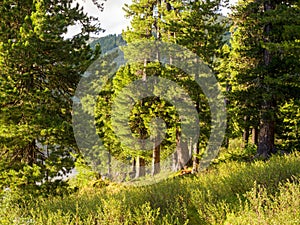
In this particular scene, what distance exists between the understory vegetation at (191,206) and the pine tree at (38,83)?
3.20m

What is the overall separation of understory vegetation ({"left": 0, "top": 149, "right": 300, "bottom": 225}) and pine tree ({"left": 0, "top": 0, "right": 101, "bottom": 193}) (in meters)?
A: 3.20

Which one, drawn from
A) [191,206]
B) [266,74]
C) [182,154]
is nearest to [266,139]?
[266,74]

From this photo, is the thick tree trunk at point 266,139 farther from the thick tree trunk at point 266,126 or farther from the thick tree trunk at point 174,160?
the thick tree trunk at point 174,160

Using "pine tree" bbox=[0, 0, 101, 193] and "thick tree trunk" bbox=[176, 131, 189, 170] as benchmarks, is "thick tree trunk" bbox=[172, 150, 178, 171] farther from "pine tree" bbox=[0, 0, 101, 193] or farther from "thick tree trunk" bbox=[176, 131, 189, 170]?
"pine tree" bbox=[0, 0, 101, 193]

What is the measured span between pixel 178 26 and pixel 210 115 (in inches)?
200

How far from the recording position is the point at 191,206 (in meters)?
6.50

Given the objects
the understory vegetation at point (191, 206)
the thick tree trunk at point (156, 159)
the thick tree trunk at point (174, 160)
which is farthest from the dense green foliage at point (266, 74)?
the thick tree trunk at point (174, 160)

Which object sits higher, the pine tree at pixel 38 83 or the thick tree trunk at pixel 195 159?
the pine tree at pixel 38 83

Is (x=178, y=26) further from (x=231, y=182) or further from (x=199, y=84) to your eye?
(x=231, y=182)

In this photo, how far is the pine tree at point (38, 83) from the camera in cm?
941

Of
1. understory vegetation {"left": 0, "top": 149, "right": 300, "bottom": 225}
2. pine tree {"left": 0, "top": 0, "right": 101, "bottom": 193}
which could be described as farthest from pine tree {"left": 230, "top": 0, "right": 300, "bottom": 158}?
pine tree {"left": 0, "top": 0, "right": 101, "bottom": 193}

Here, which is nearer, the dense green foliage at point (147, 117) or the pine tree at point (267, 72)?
the dense green foliage at point (147, 117)

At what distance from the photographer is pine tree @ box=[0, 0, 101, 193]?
941 cm

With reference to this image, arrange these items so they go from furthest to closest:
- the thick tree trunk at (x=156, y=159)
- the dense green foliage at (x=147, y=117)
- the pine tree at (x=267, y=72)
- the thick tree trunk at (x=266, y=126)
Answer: the thick tree trunk at (x=156, y=159)
the thick tree trunk at (x=266, y=126)
the pine tree at (x=267, y=72)
the dense green foliage at (x=147, y=117)
